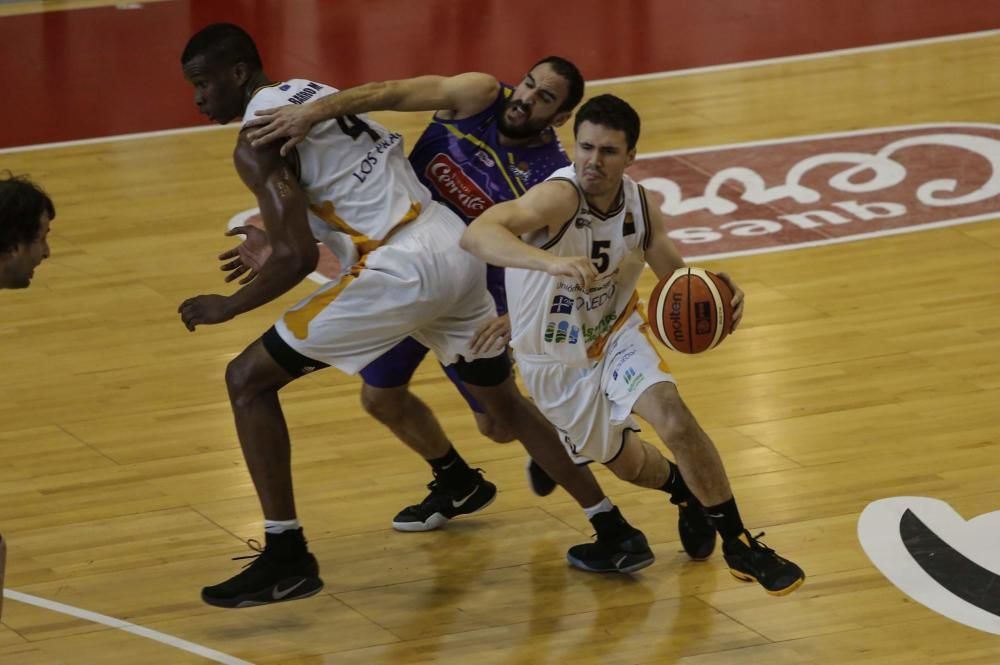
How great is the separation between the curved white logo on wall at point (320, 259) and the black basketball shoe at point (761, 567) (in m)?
3.60

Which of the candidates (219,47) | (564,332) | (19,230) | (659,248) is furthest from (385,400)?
(19,230)

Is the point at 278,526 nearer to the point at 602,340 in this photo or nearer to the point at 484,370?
the point at 484,370

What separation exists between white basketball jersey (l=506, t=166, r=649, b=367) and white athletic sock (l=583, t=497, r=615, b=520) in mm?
567

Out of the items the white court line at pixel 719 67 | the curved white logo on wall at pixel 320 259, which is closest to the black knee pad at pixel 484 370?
the curved white logo on wall at pixel 320 259

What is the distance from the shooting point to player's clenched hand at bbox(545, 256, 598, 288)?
4930 mm

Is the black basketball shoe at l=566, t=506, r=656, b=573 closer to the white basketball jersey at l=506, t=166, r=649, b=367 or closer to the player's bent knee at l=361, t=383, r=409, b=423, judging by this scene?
the white basketball jersey at l=506, t=166, r=649, b=367

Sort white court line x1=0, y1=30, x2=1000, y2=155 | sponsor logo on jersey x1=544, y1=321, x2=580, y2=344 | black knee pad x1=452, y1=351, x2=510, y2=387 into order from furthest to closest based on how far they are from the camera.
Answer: white court line x1=0, y1=30, x2=1000, y2=155, black knee pad x1=452, y1=351, x2=510, y2=387, sponsor logo on jersey x1=544, y1=321, x2=580, y2=344

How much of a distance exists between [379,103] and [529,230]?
716 mm

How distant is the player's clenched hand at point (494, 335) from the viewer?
5.80 metres

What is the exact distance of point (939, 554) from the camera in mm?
5891

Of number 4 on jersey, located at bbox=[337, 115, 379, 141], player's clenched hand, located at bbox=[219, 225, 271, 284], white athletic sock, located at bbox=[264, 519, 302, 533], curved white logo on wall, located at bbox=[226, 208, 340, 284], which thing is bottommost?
curved white logo on wall, located at bbox=[226, 208, 340, 284]

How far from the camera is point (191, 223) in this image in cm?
974

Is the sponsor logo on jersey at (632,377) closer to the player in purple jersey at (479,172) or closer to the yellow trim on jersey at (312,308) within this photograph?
the player in purple jersey at (479,172)

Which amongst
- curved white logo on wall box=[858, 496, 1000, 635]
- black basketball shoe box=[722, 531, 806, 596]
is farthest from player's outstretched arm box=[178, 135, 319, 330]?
curved white logo on wall box=[858, 496, 1000, 635]
